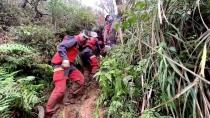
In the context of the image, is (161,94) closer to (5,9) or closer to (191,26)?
(191,26)

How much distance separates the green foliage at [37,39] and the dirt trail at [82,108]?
4.85 ft

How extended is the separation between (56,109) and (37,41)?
216 centimetres

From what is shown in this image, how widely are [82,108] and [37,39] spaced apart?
94.4 inches

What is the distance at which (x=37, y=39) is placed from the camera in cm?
783

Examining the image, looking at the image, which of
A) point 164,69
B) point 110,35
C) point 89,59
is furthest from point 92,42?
point 164,69

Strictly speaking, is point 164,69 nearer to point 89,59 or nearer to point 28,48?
point 28,48

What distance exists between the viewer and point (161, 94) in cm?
471

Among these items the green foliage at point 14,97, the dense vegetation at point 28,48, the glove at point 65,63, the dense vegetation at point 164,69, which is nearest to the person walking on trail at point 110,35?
the dense vegetation at point 28,48

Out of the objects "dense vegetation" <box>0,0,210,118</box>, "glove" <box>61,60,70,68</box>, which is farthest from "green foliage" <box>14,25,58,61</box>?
"glove" <box>61,60,70,68</box>

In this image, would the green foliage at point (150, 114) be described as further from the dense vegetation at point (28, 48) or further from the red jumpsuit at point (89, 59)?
the red jumpsuit at point (89, 59)

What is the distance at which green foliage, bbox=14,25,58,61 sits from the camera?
7691mm

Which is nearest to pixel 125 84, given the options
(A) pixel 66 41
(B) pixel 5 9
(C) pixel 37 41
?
(A) pixel 66 41

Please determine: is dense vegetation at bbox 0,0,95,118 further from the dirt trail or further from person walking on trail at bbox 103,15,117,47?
person walking on trail at bbox 103,15,117,47

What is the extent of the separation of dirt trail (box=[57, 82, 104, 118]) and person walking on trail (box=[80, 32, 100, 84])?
986 mm
